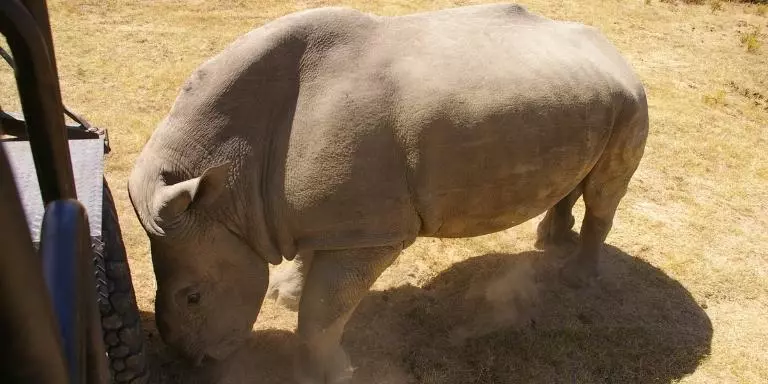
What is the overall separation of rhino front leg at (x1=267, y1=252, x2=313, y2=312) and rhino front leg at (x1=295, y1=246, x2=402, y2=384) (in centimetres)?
67

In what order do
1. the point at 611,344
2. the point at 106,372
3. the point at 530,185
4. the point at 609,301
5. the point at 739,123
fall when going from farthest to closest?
the point at 739,123
the point at 609,301
the point at 611,344
the point at 530,185
the point at 106,372

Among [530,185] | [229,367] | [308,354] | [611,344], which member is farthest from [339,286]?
[611,344]

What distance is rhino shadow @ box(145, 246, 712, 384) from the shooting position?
382 cm

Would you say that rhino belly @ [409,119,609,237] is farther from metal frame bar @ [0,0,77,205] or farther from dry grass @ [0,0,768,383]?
metal frame bar @ [0,0,77,205]

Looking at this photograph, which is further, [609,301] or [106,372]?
[609,301]

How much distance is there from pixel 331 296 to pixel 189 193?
912 mm

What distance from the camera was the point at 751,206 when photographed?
19.4 ft

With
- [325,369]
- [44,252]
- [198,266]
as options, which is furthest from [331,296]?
[44,252]

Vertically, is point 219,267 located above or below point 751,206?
above

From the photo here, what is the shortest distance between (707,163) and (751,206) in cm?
74

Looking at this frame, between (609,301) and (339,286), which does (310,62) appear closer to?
(339,286)

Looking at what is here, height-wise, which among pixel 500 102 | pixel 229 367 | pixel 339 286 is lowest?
pixel 229 367

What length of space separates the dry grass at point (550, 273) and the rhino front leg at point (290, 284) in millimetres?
91

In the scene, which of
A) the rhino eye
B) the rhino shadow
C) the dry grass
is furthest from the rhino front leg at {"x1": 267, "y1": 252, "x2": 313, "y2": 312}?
the rhino eye
